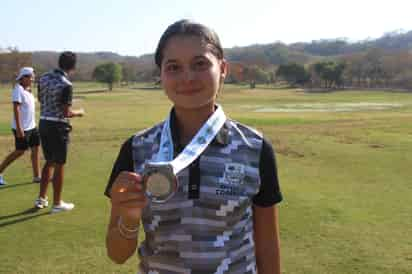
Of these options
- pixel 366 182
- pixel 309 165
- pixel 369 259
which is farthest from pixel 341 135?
pixel 369 259

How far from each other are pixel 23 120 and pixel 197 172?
24.3ft

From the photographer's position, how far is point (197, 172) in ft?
6.97

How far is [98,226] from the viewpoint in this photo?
6.36 metres

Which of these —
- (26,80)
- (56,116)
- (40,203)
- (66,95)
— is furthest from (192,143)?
(26,80)

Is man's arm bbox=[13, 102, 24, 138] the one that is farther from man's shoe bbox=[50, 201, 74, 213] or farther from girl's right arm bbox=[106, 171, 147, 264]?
girl's right arm bbox=[106, 171, 147, 264]

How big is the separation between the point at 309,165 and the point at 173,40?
9.15 m

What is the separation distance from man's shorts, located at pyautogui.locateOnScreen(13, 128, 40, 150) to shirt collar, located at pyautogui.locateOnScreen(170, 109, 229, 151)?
23.4 ft

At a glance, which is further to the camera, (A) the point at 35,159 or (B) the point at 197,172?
(A) the point at 35,159

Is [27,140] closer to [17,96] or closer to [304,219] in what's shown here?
[17,96]

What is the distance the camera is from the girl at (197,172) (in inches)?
83.5

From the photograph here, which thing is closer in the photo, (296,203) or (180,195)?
(180,195)

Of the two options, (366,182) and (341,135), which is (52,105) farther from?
(341,135)

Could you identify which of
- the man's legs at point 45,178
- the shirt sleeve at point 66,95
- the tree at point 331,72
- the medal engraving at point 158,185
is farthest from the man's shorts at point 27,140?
the tree at point 331,72

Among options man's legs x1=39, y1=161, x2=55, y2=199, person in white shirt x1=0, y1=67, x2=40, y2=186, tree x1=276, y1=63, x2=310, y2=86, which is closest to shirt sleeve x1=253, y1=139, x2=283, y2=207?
man's legs x1=39, y1=161, x2=55, y2=199
